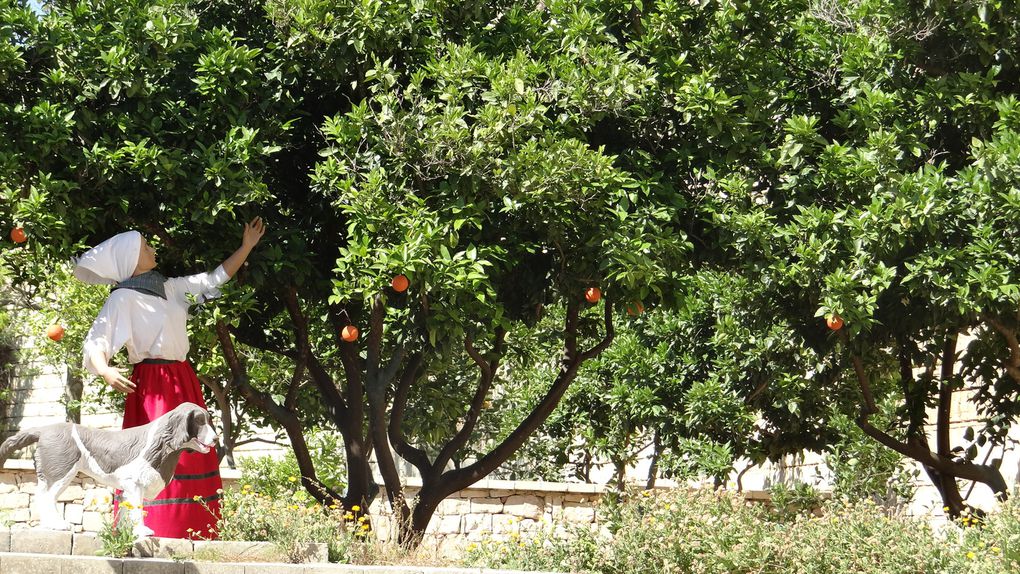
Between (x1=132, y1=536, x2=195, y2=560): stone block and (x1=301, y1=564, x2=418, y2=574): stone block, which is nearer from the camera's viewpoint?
(x1=132, y1=536, x2=195, y2=560): stone block

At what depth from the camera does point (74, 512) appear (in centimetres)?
1435

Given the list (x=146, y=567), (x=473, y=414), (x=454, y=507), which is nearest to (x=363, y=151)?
(x=473, y=414)

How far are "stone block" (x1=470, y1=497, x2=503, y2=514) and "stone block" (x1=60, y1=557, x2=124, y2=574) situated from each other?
26.8 feet

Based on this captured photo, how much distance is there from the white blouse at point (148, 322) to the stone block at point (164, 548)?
3.65ft

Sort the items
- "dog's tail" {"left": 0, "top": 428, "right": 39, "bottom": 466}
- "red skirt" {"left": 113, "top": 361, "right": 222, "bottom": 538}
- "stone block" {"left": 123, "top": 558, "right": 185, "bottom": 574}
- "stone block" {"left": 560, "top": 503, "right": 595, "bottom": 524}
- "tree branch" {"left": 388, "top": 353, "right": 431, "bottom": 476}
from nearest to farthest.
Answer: "stone block" {"left": 123, "top": 558, "right": 185, "bottom": 574} < "dog's tail" {"left": 0, "top": 428, "right": 39, "bottom": 466} < "red skirt" {"left": 113, "top": 361, "right": 222, "bottom": 538} < "tree branch" {"left": 388, "top": 353, "right": 431, "bottom": 476} < "stone block" {"left": 560, "top": 503, "right": 595, "bottom": 524}

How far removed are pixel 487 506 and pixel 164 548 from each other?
306 inches

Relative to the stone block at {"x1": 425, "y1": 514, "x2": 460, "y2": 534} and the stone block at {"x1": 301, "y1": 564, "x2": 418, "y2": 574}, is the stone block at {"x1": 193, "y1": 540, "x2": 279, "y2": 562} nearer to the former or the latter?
the stone block at {"x1": 301, "y1": 564, "x2": 418, "y2": 574}

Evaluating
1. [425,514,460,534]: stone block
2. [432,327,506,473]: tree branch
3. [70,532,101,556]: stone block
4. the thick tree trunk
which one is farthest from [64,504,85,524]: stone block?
[70,532,101,556]: stone block

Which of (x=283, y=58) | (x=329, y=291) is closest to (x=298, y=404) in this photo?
(x=329, y=291)

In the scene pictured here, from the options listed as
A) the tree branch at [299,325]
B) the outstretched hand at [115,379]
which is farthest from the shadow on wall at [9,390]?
the outstretched hand at [115,379]

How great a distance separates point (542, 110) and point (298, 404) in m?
6.95

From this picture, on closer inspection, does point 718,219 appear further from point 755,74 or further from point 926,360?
point 926,360

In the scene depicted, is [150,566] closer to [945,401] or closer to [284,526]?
[284,526]

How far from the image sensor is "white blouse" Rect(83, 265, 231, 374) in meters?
6.78
